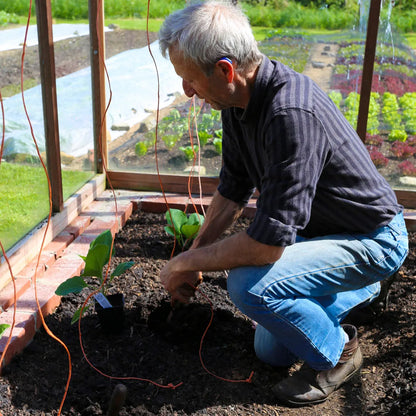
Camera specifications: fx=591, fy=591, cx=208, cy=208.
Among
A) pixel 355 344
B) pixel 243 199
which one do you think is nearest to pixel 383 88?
pixel 243 199

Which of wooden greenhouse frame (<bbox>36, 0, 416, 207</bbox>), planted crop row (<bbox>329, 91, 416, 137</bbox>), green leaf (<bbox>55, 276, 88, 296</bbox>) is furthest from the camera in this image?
planted crop row (<bbox>329, 91, 416, 137</bbox>)

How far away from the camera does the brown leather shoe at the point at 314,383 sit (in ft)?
7.49

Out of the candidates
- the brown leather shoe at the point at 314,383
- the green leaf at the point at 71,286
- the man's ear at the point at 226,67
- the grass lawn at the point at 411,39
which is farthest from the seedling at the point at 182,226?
the grass lawn at the point at 411,39

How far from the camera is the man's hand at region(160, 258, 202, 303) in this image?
7.34 feet

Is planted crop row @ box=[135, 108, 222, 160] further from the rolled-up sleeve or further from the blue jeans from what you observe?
the rolled-up sleeve

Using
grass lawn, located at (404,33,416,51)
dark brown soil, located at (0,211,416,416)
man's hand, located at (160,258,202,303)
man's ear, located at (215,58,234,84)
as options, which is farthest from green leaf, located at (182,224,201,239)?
grass lawn, located at (404,33,416,51)

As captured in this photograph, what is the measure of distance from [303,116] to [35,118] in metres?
1.78

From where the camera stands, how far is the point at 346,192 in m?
→ 2.12

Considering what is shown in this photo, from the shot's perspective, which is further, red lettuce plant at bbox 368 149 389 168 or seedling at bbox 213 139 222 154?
seedling at bbox 213 139 222 154

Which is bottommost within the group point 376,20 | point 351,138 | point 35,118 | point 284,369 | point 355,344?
point 284,369

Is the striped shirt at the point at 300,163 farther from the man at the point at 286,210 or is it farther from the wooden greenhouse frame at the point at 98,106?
the wooden greenhouse frame at the point at 98,106

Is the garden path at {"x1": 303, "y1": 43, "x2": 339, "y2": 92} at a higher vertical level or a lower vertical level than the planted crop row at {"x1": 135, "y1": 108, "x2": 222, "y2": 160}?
higher

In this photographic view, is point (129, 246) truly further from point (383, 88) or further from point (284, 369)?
point (383, 88)

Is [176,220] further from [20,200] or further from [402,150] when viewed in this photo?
[402,150]
